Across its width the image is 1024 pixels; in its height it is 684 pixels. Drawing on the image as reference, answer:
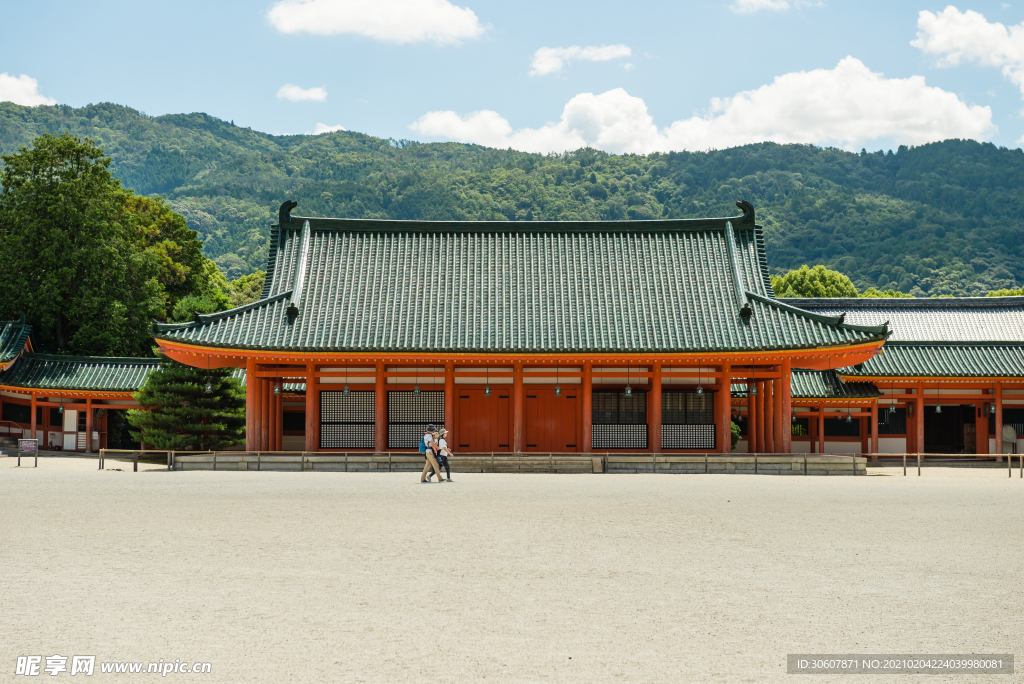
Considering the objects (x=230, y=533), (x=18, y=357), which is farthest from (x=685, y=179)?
(x=230, y=533)

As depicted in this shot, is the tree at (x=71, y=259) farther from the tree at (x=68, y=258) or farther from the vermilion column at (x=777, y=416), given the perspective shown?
the vermilion column at (x=777, y=416)

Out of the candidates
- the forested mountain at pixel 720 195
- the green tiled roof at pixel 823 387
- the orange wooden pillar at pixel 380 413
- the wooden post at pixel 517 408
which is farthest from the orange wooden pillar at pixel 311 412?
the forested mountain at pixel 720 195

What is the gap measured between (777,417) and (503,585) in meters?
20.7

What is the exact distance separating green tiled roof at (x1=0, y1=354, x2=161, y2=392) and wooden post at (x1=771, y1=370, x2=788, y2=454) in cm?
2663

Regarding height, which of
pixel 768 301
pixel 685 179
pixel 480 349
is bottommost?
pixel 480 349

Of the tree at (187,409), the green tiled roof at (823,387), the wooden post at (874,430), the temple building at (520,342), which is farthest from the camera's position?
the wooden post at (874,430)

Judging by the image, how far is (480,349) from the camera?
26.5 m

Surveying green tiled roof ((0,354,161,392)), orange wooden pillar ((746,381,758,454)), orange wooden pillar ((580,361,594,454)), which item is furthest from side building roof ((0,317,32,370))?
orange wooden pillar ((746,381,758,454))

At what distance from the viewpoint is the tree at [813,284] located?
85812mm

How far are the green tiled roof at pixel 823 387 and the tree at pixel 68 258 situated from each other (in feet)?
108

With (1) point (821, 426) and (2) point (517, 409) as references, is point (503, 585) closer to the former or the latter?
(2) point (517, 409)

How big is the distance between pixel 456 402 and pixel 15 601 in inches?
818

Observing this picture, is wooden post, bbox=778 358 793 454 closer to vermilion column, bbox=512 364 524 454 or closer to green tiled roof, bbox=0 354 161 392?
vermilion column, bbox=512 364 524 454

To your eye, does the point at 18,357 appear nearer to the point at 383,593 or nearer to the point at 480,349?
the point at 480,349
